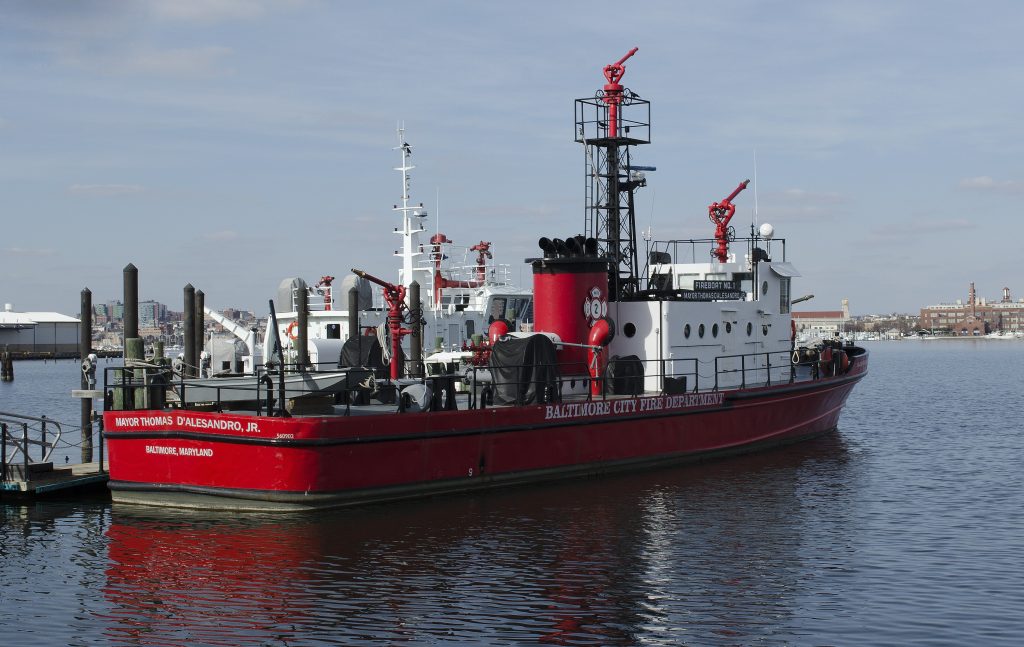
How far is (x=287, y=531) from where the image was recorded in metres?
16.1

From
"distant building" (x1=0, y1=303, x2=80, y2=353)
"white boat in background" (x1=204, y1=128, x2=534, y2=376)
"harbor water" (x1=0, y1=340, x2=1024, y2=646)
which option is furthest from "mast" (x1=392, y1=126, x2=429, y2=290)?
"distant building" (x1=0, y1=303, x2=80, y2=353)

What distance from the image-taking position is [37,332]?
398 feet

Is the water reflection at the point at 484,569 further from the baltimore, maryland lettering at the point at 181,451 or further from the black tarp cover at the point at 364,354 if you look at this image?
the black tarp cover at the point at 364,354

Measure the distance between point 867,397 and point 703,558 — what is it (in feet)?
126

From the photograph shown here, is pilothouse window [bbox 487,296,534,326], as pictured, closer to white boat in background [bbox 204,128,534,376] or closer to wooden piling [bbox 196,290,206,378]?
white boat in background [bbox 204,128,534,376]

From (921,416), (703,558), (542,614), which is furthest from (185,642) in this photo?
(921,416)

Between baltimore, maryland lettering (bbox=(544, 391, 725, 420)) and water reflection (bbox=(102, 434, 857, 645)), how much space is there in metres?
1.35

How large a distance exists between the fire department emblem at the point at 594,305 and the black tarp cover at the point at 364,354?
→ 5063mm

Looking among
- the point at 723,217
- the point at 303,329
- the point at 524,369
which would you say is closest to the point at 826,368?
the point at 723,217

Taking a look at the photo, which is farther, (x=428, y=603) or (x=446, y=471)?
(x=446, y=471)

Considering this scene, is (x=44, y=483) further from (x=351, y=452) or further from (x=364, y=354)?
(x=364, y=354)

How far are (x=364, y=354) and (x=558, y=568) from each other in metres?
12.0

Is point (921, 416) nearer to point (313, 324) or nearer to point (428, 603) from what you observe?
point (313, 324)

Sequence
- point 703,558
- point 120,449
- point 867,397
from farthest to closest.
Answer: point 867,397
point 120,449
point 703,558
